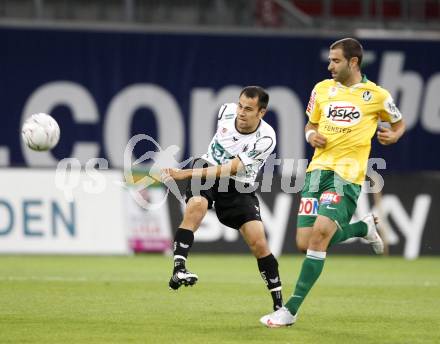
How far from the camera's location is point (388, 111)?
365 inches

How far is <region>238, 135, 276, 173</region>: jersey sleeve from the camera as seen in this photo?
9.50 m

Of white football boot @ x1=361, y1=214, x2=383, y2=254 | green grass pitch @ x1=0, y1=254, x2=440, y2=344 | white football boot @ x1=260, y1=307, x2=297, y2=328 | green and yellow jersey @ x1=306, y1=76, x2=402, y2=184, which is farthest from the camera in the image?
white football boot @ x1=361, y1=214, x2=383, y2=254

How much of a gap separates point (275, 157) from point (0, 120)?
5.74 metres

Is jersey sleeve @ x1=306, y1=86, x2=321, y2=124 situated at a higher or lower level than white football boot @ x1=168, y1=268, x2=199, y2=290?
higher

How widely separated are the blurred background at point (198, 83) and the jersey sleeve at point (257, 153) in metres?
8.44

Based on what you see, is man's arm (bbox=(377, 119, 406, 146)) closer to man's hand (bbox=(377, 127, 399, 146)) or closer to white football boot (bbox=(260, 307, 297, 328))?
man's hand (bbox=(377, 127, 399, 146))

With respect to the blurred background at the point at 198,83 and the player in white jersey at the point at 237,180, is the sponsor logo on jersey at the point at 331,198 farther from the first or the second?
the blurred background at the point at 198,83

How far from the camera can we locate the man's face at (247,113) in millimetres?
9344

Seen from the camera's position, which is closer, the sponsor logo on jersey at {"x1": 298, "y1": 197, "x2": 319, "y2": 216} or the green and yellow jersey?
the green and yellow jersey

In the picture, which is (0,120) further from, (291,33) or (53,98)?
(291,33)

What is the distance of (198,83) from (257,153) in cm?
1193

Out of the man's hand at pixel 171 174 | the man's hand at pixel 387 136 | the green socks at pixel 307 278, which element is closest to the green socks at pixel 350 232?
the green socks at pixel 307 278

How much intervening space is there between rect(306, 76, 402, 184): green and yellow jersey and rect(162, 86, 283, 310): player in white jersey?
606 mm

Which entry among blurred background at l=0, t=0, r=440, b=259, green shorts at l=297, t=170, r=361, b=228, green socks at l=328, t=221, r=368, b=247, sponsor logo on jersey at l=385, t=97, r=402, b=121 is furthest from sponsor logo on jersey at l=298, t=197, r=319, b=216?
blurred background at l=0, t=0, r=440, b=259
